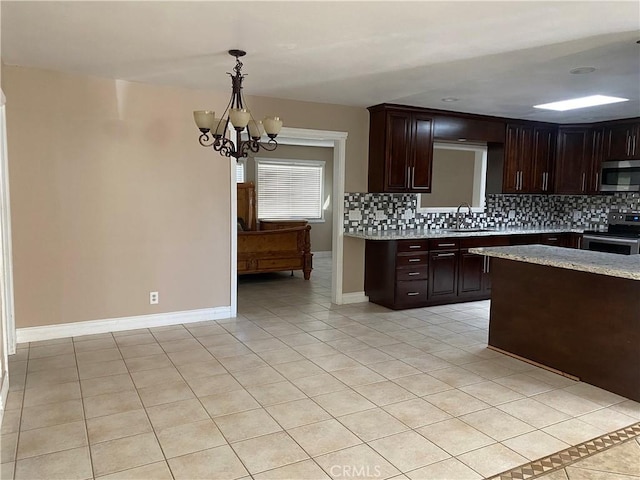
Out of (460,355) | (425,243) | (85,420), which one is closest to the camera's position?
(85,420)

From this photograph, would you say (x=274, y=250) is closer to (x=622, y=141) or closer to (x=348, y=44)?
(x=348, y=44)

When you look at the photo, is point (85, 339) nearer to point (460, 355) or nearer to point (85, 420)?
point (85, 420)

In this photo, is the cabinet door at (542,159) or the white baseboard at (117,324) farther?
the cabinet door at (542,159)

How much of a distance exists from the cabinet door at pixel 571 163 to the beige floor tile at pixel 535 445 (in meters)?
4.86

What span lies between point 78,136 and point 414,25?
3.02m

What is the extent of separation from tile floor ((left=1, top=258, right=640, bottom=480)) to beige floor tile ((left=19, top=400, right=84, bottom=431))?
0.04 feet

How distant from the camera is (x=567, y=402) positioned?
302cm

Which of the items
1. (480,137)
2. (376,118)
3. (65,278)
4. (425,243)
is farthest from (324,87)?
(65,278)

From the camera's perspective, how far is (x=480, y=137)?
5.97 metres

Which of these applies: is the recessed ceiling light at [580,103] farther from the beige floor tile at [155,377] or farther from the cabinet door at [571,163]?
the beige floor tile at [155,377]

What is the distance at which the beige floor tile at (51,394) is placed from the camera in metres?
2.94

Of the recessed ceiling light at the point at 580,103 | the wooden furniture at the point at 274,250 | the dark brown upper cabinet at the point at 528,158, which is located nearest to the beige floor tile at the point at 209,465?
the wooden furniture at the point at 274,250

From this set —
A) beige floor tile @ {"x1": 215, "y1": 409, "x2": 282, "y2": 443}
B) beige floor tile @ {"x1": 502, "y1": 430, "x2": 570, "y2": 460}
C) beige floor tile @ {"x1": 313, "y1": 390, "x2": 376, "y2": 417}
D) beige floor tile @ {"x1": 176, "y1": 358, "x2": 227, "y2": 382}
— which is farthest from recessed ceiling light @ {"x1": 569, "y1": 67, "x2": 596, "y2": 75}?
beige floor tile @ {"x1": 176, "y1": 358, "x2": 227, "y2": 382}

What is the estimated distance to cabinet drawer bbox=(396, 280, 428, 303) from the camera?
5273 millimetres
